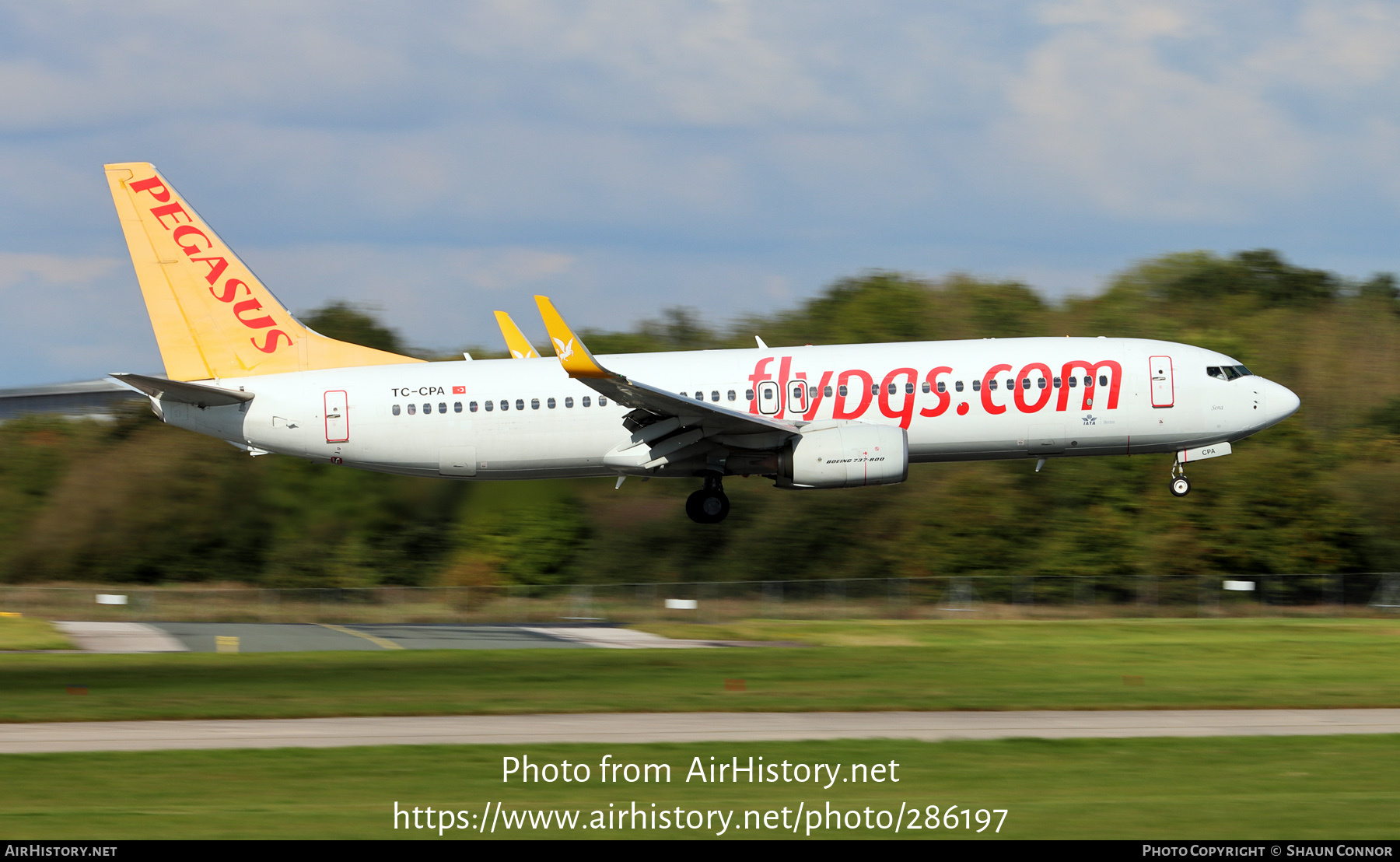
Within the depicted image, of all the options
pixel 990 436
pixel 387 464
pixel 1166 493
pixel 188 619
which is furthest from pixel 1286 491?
pixel 188 619

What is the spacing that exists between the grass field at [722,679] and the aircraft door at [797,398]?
→ 5622mm

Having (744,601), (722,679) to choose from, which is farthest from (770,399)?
(744,601)

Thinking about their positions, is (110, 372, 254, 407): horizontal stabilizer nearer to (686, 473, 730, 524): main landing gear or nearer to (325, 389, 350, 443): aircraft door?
(325, 389, 350, 443): aircraft door

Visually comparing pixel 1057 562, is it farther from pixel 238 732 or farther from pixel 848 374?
pixel 238 732

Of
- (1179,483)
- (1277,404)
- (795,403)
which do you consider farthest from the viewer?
(1179,483)

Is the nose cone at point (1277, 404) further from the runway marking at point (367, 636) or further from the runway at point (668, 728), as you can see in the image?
→ the runway marking at point (367, 636)

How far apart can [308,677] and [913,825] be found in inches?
592

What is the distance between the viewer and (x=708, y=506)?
112 ft

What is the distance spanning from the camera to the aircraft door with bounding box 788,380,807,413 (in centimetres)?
3297

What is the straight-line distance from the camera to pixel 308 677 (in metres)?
26.3

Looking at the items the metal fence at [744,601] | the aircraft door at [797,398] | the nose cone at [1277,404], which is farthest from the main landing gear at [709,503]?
the nose cone at [1277,404]

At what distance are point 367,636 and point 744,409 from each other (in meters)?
11.1

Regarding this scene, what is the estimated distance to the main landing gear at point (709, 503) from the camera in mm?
34188

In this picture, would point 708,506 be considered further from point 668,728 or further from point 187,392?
point 668,728
